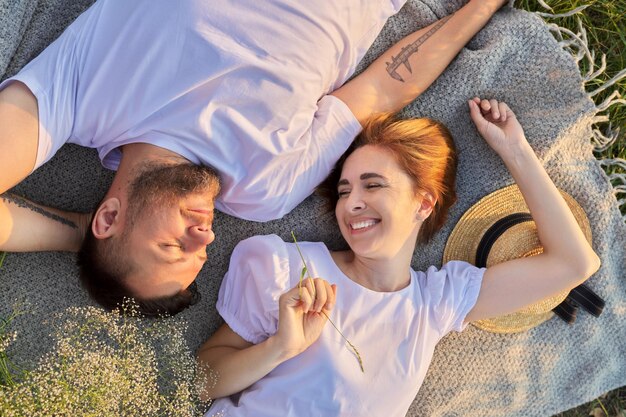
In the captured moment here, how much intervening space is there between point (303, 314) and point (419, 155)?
2.68 ft

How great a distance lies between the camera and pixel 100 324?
2535mm

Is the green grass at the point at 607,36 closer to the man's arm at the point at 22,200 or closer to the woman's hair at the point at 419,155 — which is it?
the woman's hair at the point at 419,155

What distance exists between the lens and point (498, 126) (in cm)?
293

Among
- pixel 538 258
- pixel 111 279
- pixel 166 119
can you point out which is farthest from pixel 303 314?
pixel 538 258

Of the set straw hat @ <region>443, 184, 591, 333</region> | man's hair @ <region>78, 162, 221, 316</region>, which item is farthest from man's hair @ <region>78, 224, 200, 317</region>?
straw hat @ <region>443, 184, 591, 333</region>

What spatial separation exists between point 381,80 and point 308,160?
19.6 inches

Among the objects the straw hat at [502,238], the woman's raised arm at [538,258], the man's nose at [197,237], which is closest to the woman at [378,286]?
the woman's raised arm at [538,258]

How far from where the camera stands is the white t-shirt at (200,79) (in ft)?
8.04

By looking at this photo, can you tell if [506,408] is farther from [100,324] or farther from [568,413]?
[100,324]

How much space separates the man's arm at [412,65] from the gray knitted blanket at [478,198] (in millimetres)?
74

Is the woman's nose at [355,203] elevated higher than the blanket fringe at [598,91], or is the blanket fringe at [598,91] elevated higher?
the blanket fringe at [598,91]

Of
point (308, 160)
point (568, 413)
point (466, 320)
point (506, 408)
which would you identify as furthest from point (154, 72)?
point (568, 413)

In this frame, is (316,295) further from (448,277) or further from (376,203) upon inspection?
(448,277)

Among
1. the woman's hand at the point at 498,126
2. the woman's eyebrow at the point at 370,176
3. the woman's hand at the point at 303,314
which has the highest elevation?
the woman's hand at the point at 498,126
